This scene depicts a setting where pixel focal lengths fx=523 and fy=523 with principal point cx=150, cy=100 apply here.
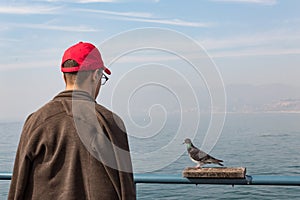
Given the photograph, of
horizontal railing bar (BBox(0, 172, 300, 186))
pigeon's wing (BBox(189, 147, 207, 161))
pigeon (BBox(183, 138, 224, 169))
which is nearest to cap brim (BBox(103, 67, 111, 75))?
horizontal railing bar (BBox(0, 172, 300, 186))

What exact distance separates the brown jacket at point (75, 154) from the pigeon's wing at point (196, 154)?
162cm

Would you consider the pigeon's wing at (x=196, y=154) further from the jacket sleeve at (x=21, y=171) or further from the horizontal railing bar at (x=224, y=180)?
the jacket sleeve at (x=21, y=171)

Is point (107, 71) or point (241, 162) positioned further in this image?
point (241, 162)

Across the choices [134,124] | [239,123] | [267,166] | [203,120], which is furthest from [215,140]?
[239,123]

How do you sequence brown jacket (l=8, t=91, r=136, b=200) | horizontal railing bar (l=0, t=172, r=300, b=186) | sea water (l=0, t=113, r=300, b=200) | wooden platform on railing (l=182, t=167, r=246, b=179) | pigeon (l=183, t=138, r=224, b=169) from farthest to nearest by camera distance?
sea water (l=0, t=113, r=300, b=200), pigeon (l=183, t=138, r=224, b=169), wooden platform on railing (l=182, t=167, r=246, b=179), horizontal railing bar (l=0, t=172, r=300, b=186), brown jacket (l=8, t=91, r=136, b=200)

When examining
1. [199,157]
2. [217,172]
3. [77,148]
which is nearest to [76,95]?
[77,148]

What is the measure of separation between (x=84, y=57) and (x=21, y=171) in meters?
0.58

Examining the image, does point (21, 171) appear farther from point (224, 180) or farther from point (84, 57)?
point (224, 180)

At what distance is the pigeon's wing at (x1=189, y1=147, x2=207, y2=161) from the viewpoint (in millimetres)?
3880

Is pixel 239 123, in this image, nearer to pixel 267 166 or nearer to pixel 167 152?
pixel 267 166

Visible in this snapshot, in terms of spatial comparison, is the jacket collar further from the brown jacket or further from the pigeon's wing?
the pigeon's wing

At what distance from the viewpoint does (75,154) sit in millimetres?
2285

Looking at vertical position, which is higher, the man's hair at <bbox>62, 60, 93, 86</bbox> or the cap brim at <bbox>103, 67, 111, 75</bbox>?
the cap brim at <bbox>103, 67, 111, 75</bbox>

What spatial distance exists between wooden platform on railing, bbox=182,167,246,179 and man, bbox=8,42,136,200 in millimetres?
908
